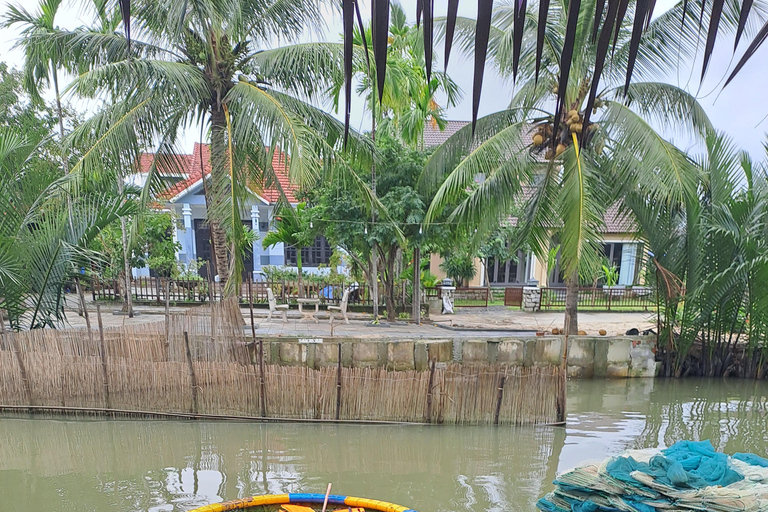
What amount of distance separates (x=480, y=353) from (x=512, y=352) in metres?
0.59

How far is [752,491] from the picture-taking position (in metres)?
2.73

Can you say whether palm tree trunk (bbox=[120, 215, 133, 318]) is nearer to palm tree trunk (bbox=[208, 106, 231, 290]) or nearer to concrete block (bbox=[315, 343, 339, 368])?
palm tree trunk (bbox=[208, 106, 231, 290])

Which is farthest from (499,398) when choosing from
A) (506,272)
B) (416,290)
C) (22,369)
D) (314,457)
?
(506,272)

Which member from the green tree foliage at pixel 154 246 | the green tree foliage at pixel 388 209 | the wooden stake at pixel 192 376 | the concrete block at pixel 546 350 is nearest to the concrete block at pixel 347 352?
the wooden stake at pixel 192 376

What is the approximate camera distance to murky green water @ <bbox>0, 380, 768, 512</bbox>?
4.63 metres

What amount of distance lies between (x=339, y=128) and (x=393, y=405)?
4957 mm

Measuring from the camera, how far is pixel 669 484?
2957 mm

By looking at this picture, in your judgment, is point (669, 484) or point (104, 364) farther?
point (104, 364)

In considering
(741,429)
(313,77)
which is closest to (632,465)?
(741,429)

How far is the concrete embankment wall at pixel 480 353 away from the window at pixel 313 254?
992 cm

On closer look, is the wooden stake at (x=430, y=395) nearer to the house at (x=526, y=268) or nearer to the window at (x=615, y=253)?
the house at (x=526, y=268)

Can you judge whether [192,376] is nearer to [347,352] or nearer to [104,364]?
[104,364]

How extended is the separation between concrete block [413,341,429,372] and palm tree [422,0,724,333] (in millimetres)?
2356

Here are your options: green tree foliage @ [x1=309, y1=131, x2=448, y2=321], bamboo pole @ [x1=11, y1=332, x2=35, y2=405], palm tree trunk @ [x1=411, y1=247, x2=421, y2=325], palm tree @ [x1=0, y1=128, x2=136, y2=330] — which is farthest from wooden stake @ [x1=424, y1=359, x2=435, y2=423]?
palm tree trunk @ [x1=411, y1=247, x2=421, y2=325]
